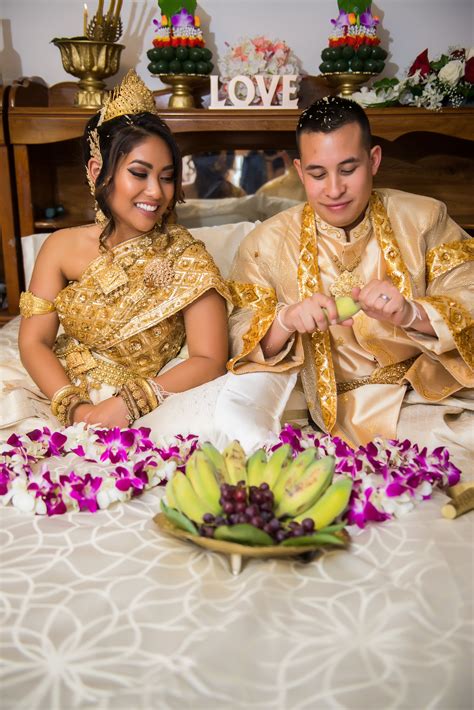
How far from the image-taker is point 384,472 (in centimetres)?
153

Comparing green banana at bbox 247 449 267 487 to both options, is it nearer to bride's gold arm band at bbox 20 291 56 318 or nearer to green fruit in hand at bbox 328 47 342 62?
bride's gold arm band at bbox 20 291 56 318

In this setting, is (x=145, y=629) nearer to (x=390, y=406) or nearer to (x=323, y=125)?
(x=390, y=406)

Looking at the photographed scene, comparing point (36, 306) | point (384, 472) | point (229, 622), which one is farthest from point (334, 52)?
point (229, 622)

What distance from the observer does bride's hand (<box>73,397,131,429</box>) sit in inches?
73.6

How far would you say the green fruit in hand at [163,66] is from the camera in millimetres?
2850

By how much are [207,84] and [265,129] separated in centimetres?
44

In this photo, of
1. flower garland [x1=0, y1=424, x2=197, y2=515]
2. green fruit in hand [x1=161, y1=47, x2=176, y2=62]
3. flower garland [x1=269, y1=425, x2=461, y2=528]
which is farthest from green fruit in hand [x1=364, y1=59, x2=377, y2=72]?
flower garland [x1=0, y1=424, x2=197, y2=515]

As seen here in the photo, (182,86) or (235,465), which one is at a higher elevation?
(182,86)

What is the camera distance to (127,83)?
80.6 inches

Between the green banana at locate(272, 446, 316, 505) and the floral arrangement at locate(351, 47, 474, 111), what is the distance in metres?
1.92

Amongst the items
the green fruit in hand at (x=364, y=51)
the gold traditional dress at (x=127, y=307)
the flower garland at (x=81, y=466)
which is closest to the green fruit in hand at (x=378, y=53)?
the green fruit in hand at (x=364, y=51)

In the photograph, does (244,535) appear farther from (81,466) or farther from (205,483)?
(81,466)

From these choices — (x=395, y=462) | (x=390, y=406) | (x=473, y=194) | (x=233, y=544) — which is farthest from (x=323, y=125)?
(x=473, y=194)

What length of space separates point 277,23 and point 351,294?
1.77 meters
